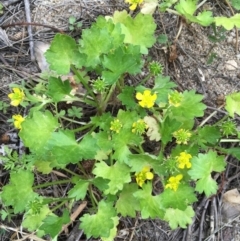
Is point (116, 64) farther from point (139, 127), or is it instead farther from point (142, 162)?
point (142, 162)

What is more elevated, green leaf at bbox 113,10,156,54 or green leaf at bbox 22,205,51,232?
green leaf at bbox 113,10,156,54

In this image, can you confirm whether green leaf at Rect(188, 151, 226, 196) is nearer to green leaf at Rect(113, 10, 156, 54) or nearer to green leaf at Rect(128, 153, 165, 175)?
green leaf at Rect(128, 153, 165, 175)

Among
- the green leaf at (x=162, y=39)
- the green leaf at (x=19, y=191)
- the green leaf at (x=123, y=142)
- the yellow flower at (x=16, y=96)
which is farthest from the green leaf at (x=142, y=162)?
the green leaf at (x=162, y=39)

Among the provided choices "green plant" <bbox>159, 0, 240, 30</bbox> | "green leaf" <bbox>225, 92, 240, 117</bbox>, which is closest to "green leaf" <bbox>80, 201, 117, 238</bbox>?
"green leaf" <bbox>225, 92, 240, 117</bbox>

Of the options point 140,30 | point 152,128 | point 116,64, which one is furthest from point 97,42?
point 152,128

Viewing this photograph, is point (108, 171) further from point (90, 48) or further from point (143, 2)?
point (143, 2)

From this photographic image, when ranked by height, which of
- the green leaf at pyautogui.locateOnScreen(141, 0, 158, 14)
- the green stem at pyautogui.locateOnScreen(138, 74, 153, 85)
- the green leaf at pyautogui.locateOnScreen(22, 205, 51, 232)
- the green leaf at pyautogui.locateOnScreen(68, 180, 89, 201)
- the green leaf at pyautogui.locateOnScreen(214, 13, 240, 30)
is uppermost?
the green leaf at pyautogui.locateOnScreen(214, 13, 240, 30)
